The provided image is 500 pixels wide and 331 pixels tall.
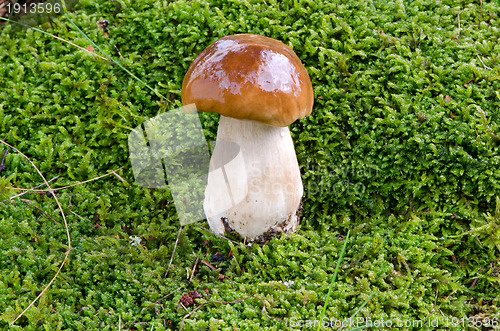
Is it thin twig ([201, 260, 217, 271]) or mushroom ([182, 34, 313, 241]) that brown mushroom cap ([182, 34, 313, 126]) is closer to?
mushroom ([182, 34, 313, 241])

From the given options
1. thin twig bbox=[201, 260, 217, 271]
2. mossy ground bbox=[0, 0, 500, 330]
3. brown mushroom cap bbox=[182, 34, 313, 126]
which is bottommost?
thin twig bbox=[201, 260, 217, 271]

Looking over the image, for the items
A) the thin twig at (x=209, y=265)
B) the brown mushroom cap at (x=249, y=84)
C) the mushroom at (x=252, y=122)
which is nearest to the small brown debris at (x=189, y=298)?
the thin twig at (x=209, y=265)

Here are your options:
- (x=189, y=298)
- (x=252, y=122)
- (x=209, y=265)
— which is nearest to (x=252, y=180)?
(x=252, y=122)

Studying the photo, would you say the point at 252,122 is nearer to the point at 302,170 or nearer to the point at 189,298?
the point at 302,170

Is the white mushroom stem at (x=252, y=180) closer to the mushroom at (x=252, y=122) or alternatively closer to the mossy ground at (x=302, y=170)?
the mushroom at (x=252, y=122)

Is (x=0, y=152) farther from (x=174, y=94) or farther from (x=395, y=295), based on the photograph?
(x=395, y=295)

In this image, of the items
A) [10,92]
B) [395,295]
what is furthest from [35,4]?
[395,295]

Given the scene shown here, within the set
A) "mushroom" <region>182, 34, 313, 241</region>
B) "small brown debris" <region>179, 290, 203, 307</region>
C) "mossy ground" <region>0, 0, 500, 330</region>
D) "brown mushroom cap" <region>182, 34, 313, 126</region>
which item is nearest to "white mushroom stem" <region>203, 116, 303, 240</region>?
"mushroom" <region>182, 34, 313, 241</region>
